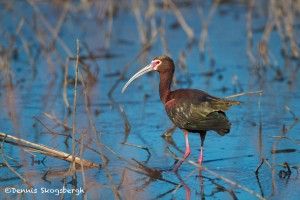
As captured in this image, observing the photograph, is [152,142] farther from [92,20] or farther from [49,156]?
[92,20]

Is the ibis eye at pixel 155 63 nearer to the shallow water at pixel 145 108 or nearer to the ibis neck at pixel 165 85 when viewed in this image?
the ibis neck at pixel 165 85

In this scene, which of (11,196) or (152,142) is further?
(152,142)

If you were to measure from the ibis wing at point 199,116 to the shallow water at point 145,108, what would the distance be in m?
0.35

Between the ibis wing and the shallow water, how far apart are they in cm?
35

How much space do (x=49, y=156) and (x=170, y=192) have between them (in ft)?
5.16

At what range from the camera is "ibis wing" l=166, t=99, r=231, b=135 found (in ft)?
21.4

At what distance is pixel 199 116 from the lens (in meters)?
6.64

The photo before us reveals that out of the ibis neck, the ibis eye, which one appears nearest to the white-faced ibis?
the ibis neck

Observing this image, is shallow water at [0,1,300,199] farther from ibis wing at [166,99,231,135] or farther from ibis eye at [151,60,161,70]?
ibis eye at [151,60,161,70]

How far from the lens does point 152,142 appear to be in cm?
766

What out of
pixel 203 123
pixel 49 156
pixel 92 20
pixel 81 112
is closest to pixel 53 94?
pixel 81 112

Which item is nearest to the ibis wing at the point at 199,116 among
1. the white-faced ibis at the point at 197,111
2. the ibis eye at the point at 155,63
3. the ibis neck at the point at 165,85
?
the white-faced ibis at the point at 197,111

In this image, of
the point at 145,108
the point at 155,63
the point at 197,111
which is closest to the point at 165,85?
the point at 155,63

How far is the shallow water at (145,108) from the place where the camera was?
20.2 ft
